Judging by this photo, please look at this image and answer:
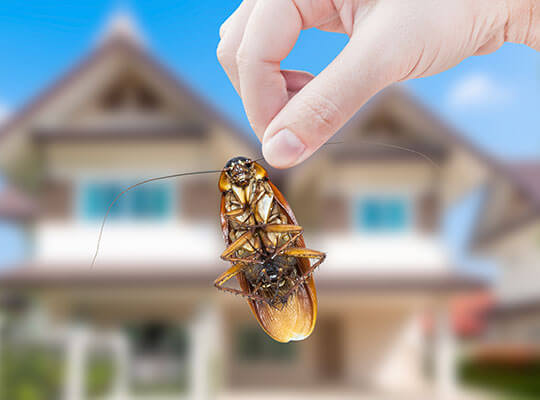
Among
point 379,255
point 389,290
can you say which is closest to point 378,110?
point 379,255

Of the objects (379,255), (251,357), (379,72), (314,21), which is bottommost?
(379,72)

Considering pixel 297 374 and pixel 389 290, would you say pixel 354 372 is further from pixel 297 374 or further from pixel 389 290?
pixel 389 290

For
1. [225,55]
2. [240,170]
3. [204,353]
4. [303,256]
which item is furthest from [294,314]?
[204,353]

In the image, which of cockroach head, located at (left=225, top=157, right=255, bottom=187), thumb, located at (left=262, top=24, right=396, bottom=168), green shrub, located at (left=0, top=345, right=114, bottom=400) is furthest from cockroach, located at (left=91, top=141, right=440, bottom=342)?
green shrub, located at (left=0, top=345, right=114, bottom=400)

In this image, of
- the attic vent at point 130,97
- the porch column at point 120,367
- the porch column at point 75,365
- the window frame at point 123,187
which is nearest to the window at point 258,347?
the porch column at point 120,367

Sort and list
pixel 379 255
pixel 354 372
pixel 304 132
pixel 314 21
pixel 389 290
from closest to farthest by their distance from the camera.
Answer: pixel 304 132 → pixel 314 21 → pixel 389 290 → pixel 379 255 → pixel 354 372

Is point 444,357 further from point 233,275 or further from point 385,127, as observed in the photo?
point 233,275

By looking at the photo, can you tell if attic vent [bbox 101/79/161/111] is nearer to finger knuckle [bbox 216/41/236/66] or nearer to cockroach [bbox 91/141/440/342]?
finger knuckle [bbox 216/41/236/66]
